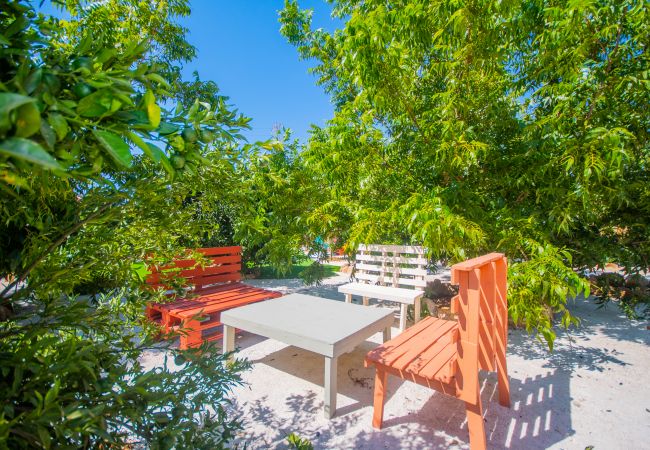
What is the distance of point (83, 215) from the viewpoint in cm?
113

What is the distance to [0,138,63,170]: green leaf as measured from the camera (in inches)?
12.3

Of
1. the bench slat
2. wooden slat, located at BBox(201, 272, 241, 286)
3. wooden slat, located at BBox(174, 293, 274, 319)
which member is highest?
the bench slat

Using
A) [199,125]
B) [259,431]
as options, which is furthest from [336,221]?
[199,125]

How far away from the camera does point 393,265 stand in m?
4.71

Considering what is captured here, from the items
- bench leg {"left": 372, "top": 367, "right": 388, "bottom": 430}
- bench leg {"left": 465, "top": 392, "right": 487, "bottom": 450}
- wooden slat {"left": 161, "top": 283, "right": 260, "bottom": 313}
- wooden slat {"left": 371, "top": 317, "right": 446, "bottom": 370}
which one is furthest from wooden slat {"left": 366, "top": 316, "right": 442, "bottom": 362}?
wooden slat {"left": 161, "top": 283, "right": 260, "bottom": 313}

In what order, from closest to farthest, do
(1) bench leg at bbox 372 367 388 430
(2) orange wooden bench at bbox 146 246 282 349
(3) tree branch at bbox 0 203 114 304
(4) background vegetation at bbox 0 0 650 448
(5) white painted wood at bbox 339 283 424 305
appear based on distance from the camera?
(4) background vegetation at bbox 0 0 650 448, (3) tree branch at bbox 0 203 114 304, (1) bench leg at bbox 372 367 388 430, (2) orange wooden bench at bbox 146 246 282 349, (5) white painted wood at bbox 339 283 424 305

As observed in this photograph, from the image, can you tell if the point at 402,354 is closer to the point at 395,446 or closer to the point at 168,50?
the point at 395,446

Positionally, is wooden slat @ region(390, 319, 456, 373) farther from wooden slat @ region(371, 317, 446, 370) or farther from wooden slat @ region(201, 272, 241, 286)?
wooden slat @ region(201, 272, 241, 286)

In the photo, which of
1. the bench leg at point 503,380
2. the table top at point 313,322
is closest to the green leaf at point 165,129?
the table top at point 313,322

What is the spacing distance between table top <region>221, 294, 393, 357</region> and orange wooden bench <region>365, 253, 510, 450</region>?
306mm

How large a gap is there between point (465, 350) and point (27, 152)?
7.12 feet

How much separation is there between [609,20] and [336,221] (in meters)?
3.41

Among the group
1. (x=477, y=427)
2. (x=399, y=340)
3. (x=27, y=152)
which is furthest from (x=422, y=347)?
(x=27, y=152)

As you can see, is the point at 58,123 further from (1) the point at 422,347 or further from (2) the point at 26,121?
(1) the point at 422,347
